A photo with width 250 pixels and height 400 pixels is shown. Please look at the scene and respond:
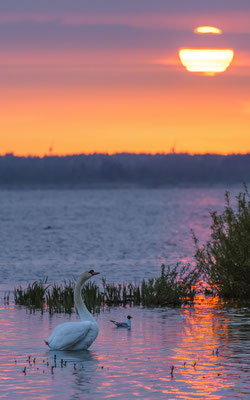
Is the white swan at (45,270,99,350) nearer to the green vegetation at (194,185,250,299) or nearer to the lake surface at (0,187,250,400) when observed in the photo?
the lake surface at (0,187,250,400)

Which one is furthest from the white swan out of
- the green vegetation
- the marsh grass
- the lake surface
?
the green vegetation

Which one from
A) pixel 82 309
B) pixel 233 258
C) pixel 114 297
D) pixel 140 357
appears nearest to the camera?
pixel 140 357

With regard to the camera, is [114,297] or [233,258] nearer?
[233,258]

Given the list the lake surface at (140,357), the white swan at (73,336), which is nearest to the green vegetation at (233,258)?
the lake surface at (140,357)

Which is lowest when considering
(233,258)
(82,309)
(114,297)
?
(82,309)

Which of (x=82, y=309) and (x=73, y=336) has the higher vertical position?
(x=82, y=309)

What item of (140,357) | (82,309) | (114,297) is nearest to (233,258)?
(114,297)

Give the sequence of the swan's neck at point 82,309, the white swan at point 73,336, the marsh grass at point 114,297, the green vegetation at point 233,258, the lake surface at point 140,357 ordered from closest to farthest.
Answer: the lake surface at point 140,357
the white swan at point 73,336
the swan's neck at point 82,309
the marsh grass at point 114,297
the green vegetation at point 233,258

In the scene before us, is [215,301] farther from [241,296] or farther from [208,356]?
[208,356]

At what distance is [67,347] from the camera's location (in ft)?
54.9

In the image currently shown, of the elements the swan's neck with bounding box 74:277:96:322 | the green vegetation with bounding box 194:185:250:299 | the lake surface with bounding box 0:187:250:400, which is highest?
the green vegetation with bounding box 194:185:250:299

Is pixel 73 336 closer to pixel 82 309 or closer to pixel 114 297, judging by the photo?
pixel 82 309

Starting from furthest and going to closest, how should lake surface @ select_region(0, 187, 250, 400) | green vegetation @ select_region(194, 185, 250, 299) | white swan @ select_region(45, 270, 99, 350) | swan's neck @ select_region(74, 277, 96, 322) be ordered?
1. green vegetation @ select_region(194, 185, 250, 299)
2. swan's neck @ select_region(74, 277, 96, 322)
3. white swan @ select_region(45, 270, 99, 350)
4. lake surface @ select_region(0, 187, 250, 400)

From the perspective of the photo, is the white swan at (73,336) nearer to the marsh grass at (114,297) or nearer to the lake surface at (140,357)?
the lake surface at (140,357)
